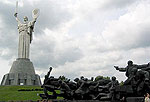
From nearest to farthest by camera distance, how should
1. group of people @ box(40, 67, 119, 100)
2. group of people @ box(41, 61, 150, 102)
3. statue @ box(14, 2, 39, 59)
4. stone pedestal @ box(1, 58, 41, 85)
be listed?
group of people @ box(41, 61, 150, 102) < group of people @ box(40, 67, 119, 100) < stone pedestal @ box(1, 58, 41, 85) < statue @ box(14, 2, 39, 59)

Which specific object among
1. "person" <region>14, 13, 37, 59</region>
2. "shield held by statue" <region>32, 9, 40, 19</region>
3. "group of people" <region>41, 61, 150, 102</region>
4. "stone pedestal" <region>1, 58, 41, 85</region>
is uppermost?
"shield held by statue" <region>32, 9, 40, 19</region>

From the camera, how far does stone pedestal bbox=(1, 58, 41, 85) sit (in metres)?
35.8

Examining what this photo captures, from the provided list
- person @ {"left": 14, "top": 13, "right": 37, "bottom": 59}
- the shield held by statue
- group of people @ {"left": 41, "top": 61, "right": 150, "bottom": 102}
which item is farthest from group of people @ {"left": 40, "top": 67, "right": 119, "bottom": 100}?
the shield held by statue

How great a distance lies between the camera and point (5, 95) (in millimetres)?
24234

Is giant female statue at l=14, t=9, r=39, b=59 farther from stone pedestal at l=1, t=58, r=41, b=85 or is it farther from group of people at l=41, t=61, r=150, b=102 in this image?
group of people at l=41, t=61, r=150, b=102

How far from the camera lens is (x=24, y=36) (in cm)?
3919

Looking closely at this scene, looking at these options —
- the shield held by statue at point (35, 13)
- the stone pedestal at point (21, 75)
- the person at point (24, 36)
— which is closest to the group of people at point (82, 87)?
the stone pedestal at point (21, 75)

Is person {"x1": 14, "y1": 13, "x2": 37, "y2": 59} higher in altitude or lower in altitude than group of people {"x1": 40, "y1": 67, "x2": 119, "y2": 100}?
higher

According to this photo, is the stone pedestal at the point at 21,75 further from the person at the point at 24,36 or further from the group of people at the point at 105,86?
the group of people at the point at 105,86

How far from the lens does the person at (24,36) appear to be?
38.7m

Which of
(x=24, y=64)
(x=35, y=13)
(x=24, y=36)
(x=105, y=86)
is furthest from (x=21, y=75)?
(x=105, y=86)

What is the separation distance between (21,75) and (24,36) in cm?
749

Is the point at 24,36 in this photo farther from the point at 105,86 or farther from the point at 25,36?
the point at 105,86

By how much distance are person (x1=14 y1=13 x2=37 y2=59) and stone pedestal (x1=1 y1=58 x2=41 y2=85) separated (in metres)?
1.36
